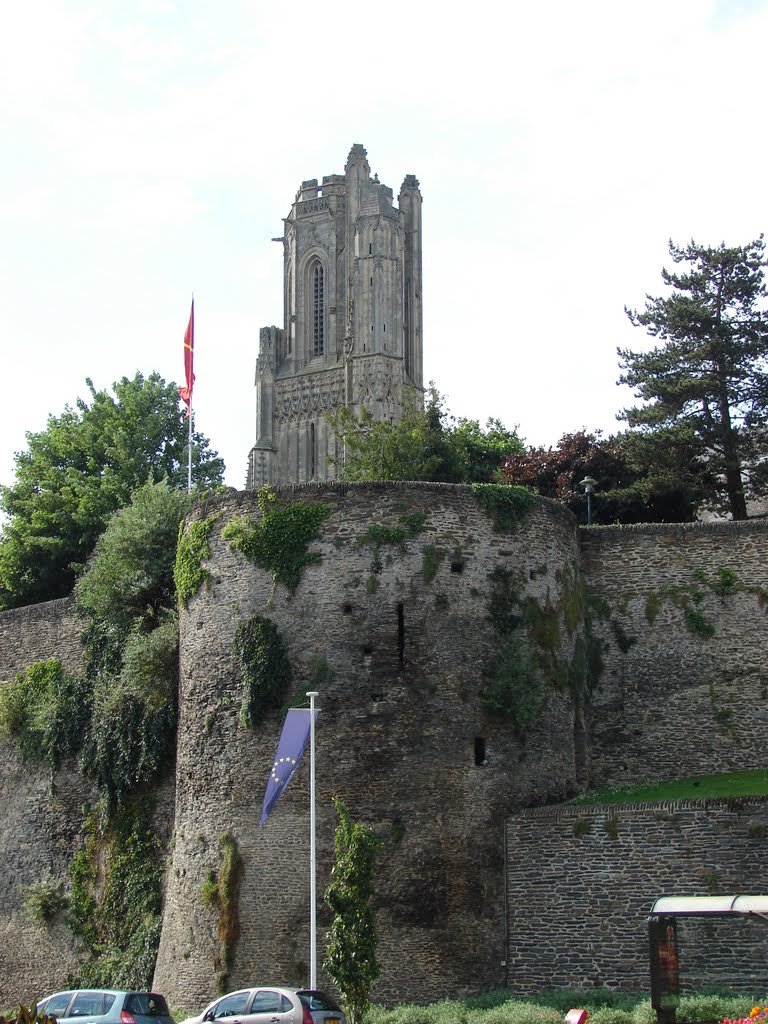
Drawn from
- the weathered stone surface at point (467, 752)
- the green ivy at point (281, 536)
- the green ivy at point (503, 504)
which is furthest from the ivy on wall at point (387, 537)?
the green ivy at point (503, 504)

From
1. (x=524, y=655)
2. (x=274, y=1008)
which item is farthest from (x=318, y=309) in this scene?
(x=274, y=1008)

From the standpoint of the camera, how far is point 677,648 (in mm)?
31328

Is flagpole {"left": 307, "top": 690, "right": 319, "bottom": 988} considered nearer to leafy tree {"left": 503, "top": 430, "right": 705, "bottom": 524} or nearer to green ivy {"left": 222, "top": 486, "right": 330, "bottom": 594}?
green ivy {"left": 222, "top": 486, "right": 330, "bottom": 594}

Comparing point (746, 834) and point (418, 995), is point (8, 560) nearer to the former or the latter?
point (418, 995)

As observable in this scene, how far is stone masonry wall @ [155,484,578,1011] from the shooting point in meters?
26.8

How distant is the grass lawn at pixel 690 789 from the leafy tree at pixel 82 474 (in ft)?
63.3

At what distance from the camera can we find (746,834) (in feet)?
83.0

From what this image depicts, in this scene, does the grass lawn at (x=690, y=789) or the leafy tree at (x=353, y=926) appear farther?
the grass lawn at (x=690, y=789)

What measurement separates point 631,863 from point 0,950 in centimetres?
1608

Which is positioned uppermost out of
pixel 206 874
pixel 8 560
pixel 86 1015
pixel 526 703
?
pixel 8 560

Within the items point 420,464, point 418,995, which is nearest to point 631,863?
point 418,995

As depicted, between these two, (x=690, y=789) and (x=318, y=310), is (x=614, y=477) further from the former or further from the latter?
(x=318, y=310)

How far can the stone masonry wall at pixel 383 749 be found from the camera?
88.0 feet

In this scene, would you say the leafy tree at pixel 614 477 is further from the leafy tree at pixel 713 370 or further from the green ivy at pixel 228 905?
the green ivy at pixel 228 905
